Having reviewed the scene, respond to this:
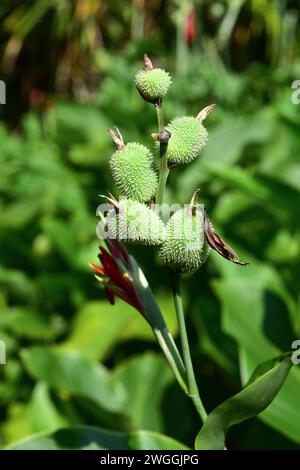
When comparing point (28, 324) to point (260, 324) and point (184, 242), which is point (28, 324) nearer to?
point (260, 324)

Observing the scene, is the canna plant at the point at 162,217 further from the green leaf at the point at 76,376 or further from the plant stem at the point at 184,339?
the green leaf at the point at 76,376

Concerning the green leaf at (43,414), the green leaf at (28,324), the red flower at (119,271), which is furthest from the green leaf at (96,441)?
the green leaf at (28,324)

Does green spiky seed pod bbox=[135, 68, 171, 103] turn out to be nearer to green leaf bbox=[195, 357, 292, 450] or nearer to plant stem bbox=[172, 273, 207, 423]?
plant stem bbox=[172, 273, 207, 423]

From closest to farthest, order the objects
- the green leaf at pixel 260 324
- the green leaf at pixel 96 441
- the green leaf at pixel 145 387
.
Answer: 1. the green leaf at pixel 96 441
2. the green leaf at pixel 260 324
3. the green leaf at pixel 145 387

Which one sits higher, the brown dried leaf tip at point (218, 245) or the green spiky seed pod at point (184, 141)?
the green spiky seed pod at point (184, 141)

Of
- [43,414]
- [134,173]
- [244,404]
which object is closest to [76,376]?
[43,414]
